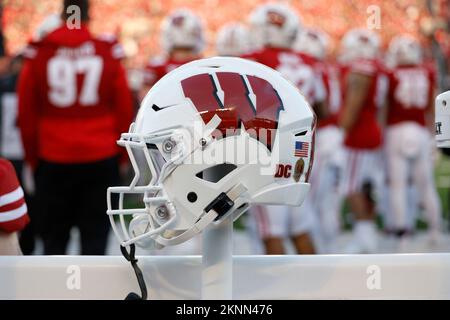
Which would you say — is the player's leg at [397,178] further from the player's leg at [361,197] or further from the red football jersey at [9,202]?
the red football jersey at [9,202]

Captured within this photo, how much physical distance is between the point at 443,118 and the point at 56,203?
3.39m

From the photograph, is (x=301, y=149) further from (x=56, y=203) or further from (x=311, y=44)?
(x=311, y=44)

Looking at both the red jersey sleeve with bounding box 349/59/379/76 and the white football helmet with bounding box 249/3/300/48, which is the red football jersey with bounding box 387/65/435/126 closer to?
the red jersey sleeve with bounding box 349/59/379/76

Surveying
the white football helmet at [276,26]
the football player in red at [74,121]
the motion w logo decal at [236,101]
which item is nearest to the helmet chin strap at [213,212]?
the motion w logo decal at [236,101]

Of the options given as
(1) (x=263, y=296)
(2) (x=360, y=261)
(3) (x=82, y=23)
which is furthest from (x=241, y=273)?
(3) (x=82, y=23)

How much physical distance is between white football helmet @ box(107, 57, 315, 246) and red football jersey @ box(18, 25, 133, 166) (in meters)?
3.03

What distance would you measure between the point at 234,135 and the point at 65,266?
49cm

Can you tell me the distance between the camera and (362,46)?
841cm

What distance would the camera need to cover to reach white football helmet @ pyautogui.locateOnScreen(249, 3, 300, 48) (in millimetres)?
5984

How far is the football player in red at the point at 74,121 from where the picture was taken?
5.27 metres

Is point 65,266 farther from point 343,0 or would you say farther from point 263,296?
point 343,0

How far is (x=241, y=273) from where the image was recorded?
2.40m

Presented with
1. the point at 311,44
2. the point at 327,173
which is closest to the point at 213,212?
the point at 327,173

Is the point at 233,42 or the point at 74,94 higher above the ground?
the point at 233,42
